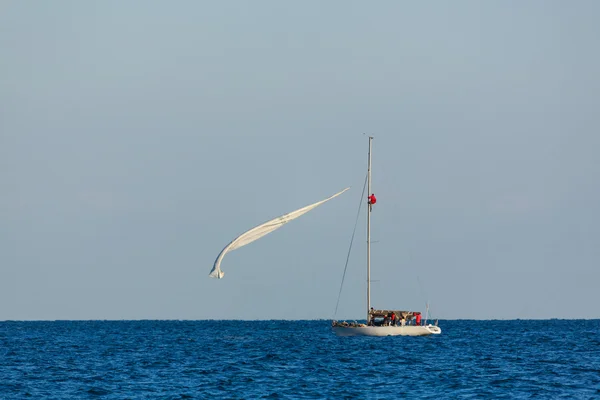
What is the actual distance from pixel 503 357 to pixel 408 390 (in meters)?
19.8

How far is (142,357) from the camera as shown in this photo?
61469 millimetres

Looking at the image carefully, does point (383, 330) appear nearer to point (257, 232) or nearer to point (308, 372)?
point (257, 232)

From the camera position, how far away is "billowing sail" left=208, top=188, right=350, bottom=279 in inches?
2494

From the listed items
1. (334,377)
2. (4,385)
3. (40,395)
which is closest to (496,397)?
(334,377)

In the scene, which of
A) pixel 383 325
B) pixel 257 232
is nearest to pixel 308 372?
pixel 257 232

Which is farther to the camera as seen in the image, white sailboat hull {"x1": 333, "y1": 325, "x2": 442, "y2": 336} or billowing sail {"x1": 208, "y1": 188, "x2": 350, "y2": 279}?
white sailboat hull {"x1": 333, "y1": 325, "x2": 442, "y2": 336}

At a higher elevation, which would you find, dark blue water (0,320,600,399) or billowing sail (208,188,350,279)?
billowing sail (208,188,350,279)

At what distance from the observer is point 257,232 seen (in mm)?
71000

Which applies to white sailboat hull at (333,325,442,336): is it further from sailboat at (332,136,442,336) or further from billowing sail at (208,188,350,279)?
billowing sail at (208,188,350,279)

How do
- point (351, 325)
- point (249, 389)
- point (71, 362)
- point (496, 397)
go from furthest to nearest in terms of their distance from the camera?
point (351, 325) < point (71, 362) < point (249, 389) < point (496, 397)

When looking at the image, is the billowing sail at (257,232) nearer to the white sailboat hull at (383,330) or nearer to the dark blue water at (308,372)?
the dark blue water at (308,372)

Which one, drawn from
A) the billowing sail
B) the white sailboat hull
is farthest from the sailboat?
the billowing sail

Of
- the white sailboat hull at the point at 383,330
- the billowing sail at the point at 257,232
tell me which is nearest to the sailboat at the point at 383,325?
the white sailboat hull at the point at 383,330

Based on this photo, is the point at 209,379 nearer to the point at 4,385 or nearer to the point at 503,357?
the point at 4,385
